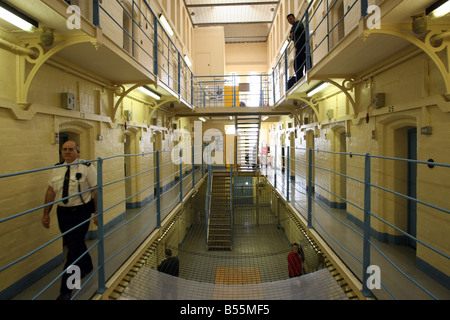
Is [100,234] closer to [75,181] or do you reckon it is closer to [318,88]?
[75,181]

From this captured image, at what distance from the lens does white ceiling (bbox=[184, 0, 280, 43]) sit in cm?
1072

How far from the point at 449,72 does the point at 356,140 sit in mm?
2015

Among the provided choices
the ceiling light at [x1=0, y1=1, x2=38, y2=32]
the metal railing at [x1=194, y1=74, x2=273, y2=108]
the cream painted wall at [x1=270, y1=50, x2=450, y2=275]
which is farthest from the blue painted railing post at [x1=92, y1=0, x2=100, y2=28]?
the metal railing at [x1=194, y1=74, x2=273, y2=108]

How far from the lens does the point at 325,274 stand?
8.11 ft

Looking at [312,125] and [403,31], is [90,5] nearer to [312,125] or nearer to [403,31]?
[403,31]

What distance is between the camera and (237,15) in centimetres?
1201

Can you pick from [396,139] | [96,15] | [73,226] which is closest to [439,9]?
[396,139]

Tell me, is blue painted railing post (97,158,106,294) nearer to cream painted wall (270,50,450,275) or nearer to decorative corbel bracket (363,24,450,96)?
decorative corbel bracket (363,24,450,96)

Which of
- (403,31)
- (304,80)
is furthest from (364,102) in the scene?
(403,31)

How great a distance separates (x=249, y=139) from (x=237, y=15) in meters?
6.95

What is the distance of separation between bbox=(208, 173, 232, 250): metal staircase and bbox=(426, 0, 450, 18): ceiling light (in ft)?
19.1

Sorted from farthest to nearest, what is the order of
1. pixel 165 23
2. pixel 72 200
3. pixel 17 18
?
pixel 165 23, pixel 72 200, pixel 17 18

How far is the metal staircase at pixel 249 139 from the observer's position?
29.3 ft

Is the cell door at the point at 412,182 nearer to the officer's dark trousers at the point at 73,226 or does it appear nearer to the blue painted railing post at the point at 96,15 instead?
the officer's dark trousers at the point at 73,226
